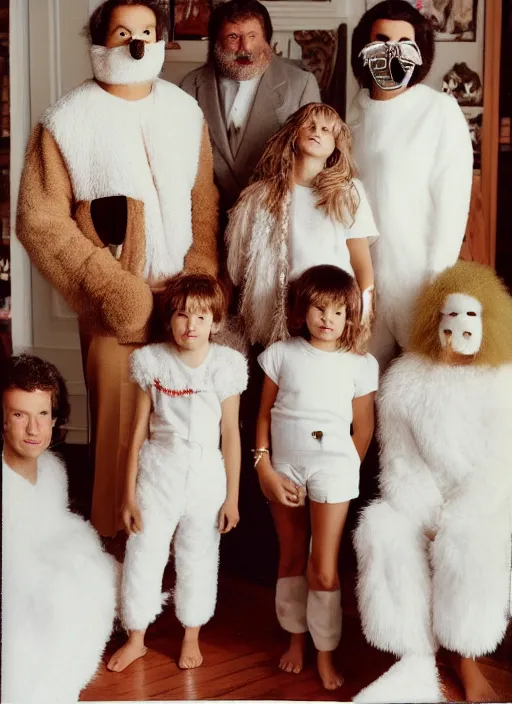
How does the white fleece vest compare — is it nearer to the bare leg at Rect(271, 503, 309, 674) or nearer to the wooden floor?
the bare leg at Rect(271, 503, 309, 674)

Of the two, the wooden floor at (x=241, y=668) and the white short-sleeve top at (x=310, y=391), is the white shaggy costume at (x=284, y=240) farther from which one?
the wooden floor at (x=241, y=668)

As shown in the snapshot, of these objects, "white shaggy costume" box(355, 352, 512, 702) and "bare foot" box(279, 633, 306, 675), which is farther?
"bare foot" box(279, 633, 306, 675)

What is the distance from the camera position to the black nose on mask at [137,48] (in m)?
1.70

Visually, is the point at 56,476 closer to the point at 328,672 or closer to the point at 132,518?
the point at 132,518

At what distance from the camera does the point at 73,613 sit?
5.70 ft

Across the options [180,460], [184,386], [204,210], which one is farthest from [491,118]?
[180,460]

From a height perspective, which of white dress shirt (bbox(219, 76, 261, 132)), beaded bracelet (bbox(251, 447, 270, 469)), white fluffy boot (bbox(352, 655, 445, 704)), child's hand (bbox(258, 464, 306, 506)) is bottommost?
white fluffy boot (bbox(352, 655, 445, 704))

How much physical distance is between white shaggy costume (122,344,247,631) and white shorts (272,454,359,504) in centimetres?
16

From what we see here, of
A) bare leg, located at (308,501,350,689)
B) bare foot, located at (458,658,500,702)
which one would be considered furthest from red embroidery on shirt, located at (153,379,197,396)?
bare foot, located at (458,658,500,702)

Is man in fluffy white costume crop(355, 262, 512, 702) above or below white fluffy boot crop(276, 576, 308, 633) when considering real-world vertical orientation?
above

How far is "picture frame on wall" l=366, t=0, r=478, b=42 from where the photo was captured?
176cm

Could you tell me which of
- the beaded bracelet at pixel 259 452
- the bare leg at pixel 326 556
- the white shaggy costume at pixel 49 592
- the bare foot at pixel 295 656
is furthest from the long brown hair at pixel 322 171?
the bare foot at pixel 295 656

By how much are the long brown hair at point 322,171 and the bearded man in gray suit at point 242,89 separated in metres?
0.04

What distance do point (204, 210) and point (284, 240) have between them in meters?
0.18
